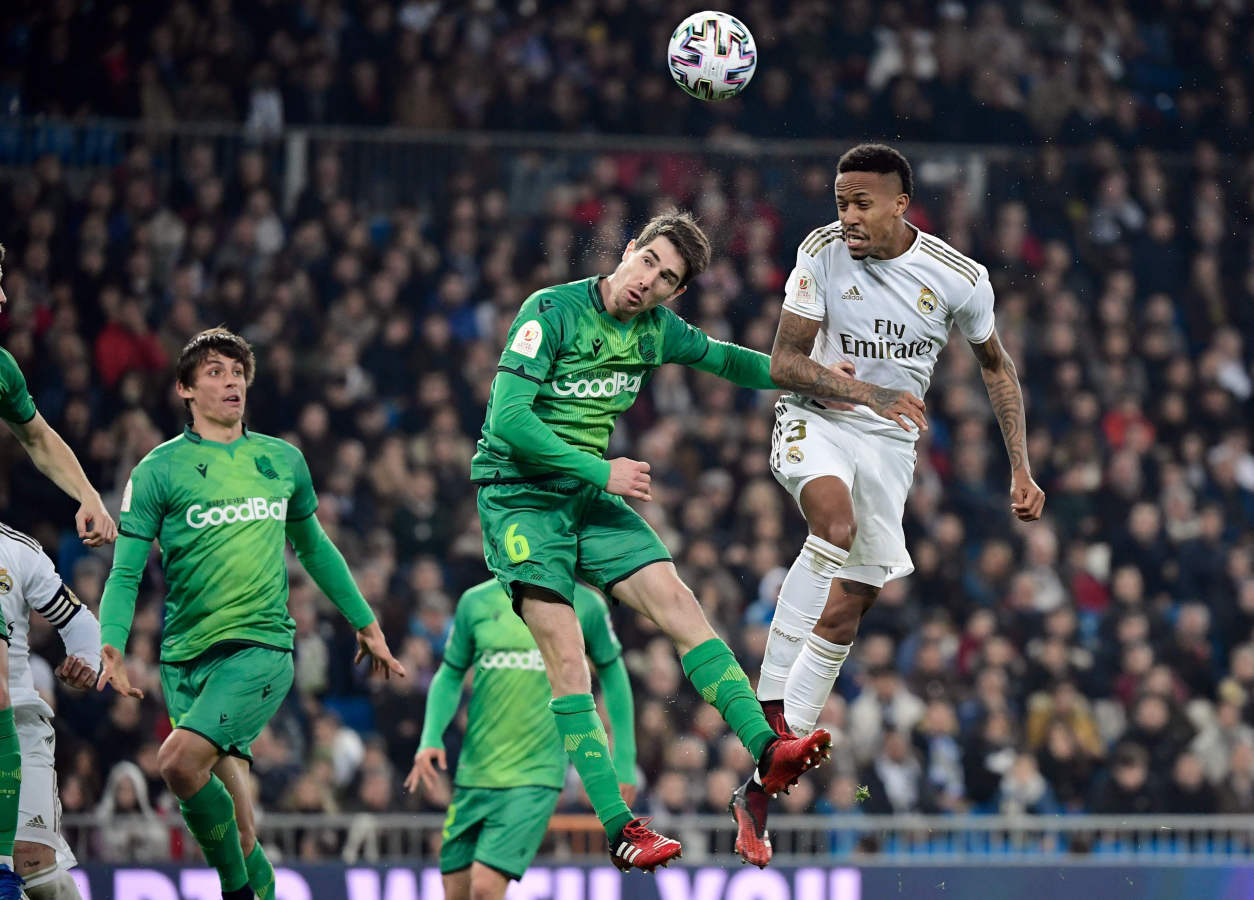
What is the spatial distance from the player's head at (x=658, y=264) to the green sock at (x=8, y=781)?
279cm

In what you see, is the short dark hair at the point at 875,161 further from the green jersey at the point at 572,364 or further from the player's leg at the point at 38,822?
the player's leg at the point at 38,822

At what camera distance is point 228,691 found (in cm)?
743

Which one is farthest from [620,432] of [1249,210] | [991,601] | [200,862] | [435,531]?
[1249,210]

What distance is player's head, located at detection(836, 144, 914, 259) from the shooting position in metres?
7.34

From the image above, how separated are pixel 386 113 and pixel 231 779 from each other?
1001 cm

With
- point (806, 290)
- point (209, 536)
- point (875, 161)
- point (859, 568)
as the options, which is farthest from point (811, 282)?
point (209, 536)

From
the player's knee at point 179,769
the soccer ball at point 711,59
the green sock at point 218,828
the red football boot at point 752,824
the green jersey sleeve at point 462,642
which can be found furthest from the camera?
the green jersey sleeve at point 462,642

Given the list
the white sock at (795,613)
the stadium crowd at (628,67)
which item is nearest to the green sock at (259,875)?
the white sock at (795,613)

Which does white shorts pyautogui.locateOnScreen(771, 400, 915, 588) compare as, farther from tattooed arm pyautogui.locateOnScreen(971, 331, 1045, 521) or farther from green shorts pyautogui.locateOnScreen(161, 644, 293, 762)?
green shorts pyautogui.locateOnScreen(161, 644, 293, 762)

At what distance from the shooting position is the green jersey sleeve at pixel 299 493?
784 cm

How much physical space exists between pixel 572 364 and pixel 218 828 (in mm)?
2413

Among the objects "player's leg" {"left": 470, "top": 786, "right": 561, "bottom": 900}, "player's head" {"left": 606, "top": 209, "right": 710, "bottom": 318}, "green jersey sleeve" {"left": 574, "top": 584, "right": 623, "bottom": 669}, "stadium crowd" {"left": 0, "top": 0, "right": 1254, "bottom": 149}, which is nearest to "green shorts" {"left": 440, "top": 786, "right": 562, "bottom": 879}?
"player's leg" {"left": 470, "top": 786, "right": 561, "bottom": 900}

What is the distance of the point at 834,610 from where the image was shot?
25.5 feet

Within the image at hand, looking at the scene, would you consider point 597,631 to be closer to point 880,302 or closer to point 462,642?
point 462,642
